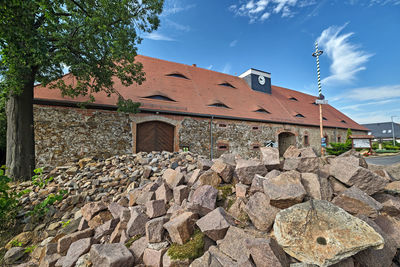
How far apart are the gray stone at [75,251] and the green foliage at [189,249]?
4.72 feet

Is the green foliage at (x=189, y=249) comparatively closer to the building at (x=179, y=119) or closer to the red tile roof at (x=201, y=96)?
the building at (x=179, y=119)

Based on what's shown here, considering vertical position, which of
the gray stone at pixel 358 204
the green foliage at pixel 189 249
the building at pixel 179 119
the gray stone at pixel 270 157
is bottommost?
the green foliage at pixel 189 249

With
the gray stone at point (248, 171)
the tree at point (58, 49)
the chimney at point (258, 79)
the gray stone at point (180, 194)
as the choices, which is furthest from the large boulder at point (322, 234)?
the chimney at point (258, 79)

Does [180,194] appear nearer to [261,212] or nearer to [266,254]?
[261,212]

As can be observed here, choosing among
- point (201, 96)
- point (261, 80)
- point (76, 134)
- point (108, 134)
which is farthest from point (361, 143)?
point (76, 134)

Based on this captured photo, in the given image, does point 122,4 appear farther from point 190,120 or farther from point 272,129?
point 272,129

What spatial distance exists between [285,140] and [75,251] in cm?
1558

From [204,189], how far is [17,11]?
6071 millimetres

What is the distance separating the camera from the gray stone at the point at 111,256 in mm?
2023

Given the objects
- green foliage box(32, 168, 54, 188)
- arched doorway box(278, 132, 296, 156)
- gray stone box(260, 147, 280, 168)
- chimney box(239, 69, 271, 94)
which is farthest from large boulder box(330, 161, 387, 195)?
chimney box(239, 69, 271, 94)

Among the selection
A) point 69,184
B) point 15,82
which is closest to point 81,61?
point 15,82

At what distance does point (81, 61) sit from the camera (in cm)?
618

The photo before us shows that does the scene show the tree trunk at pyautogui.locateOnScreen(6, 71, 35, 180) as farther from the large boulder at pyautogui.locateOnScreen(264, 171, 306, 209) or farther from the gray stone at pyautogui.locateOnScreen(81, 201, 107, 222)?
the large boulder at pyautogui.locateOnScreen(264, 171, 306, 209)

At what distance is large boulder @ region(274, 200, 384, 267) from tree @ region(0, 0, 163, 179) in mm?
6539
